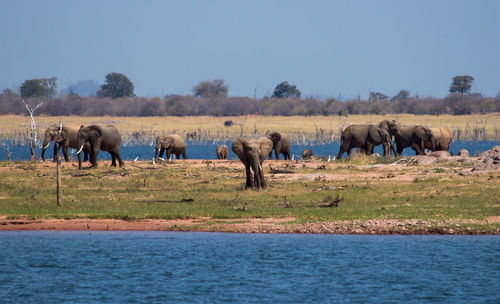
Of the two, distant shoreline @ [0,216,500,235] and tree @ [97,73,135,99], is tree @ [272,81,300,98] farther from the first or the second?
distant shoreline @ [0,216,500,235]

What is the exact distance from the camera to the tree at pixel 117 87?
15850 cm

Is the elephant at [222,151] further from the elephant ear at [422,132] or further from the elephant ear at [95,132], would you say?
the elephant ear at [95,132]

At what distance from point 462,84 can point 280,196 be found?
122m

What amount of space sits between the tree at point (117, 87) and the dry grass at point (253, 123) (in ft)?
113

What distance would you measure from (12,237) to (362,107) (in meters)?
110

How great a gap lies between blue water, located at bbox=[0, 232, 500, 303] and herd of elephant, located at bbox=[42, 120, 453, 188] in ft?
22.3

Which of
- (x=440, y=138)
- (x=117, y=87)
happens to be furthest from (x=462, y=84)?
(x=440, y=138)

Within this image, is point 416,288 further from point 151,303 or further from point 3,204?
point 3,204

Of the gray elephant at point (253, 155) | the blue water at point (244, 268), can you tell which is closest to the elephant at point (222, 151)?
the gray elephant at point (253, 155)

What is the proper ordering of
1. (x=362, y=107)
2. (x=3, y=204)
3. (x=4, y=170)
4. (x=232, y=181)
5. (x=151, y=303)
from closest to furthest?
1. (x=151, y=303)
2. (x=3, y=204)
3. (x=232, y=181)
4. (x=4, y=170)
5. (x=362, y=107)

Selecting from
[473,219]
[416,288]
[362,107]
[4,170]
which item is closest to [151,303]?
[416,288]

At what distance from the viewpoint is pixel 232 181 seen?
108 feet

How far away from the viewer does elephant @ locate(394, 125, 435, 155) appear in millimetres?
48875

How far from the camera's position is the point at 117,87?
16000 cm
